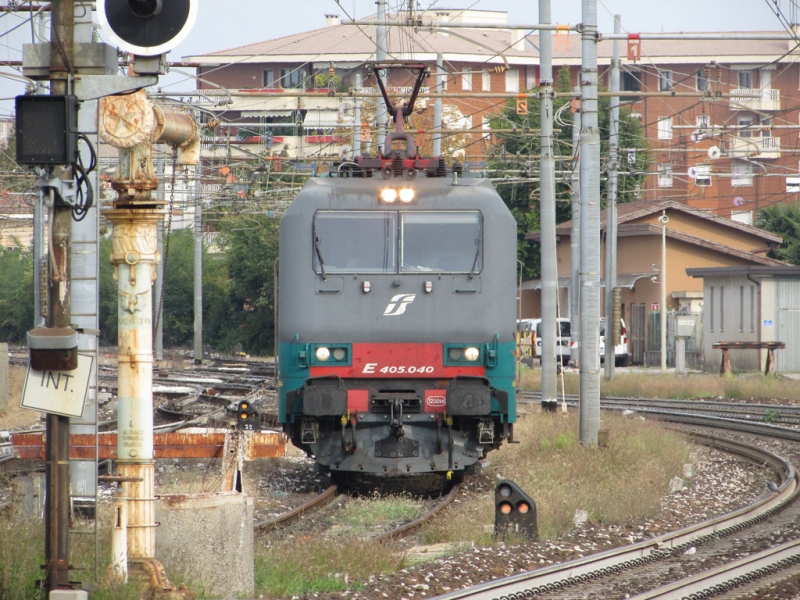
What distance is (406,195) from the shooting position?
11.7 m

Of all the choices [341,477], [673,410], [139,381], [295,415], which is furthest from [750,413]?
[139,381]

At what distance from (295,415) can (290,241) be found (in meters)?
1.77

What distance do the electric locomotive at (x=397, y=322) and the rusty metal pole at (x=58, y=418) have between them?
5.14m

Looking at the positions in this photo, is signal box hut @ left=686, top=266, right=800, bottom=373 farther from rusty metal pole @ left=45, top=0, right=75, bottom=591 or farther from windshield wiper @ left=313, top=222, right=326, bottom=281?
rusty metal pole @ left=45, top=0, right=75, bottom=591

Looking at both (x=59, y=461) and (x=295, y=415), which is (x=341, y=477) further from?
(x=59, y=461)

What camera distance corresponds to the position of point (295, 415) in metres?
11.5

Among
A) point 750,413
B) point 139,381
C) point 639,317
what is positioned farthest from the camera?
point 639,317

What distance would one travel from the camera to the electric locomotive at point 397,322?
37.1 ft

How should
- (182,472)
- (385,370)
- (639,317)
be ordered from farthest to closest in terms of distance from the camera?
(639,317) → (182,472) → (385,370)

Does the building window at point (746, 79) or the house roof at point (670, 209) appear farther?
the building window at point (746, 79)

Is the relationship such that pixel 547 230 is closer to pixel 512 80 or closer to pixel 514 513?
pixel 514 513

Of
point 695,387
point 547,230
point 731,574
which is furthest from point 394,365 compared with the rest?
point 695,387

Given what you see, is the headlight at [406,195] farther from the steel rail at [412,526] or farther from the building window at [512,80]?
the building window at [512,80]

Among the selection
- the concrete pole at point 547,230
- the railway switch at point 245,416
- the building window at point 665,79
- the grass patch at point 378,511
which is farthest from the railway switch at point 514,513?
the building window at point 665,79
